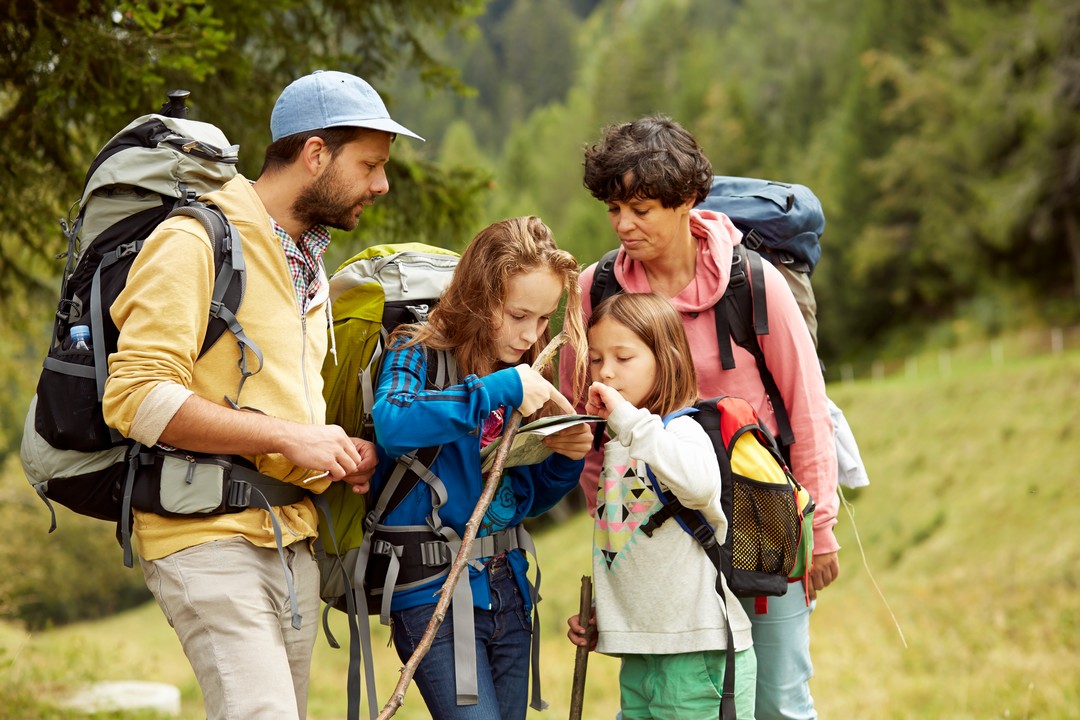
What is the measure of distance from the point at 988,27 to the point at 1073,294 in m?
10.3

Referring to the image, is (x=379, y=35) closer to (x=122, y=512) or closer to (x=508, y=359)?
(x=508, y=359)

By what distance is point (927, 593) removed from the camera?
51.8ft

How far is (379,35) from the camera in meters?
7.71

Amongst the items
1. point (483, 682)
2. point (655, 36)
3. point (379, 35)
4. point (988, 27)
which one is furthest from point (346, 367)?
point (655, 36)

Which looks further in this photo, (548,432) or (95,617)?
(95,617)

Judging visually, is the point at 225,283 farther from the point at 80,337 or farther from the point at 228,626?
the point at 228,626

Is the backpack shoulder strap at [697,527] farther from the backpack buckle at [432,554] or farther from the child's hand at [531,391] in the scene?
the backpack buckle at [432,554]

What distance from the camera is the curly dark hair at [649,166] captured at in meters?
3.49

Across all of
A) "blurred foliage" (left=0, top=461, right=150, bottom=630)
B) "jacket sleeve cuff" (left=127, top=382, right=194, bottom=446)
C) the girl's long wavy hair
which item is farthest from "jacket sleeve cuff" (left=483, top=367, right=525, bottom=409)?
"blurred foliage" (left=0, top=461, right=150, bottom=630)

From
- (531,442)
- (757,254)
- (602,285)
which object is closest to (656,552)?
(531,442)

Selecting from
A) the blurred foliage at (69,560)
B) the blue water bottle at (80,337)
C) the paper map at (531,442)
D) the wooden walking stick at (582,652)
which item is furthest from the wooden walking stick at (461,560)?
the blurred foliage at (69,560)

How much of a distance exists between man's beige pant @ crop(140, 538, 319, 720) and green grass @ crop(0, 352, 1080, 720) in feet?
6.42

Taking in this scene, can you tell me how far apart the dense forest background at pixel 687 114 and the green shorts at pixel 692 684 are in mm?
1590

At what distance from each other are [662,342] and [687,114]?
5941 centimetres
